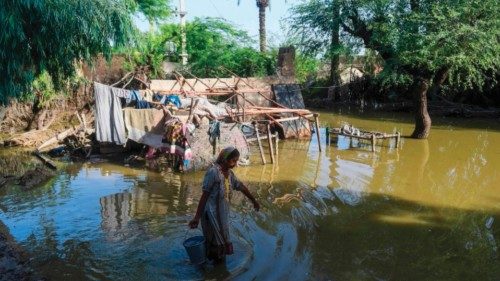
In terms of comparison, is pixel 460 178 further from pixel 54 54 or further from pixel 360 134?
pixel 54 54

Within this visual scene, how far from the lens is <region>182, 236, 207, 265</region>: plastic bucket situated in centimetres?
553

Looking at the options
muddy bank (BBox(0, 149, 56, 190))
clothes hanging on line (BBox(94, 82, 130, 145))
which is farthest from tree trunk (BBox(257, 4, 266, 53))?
muddy bank (BBox(0, 149, 56, 190))

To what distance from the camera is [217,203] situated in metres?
5.38

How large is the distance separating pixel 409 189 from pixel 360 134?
4.40 metres

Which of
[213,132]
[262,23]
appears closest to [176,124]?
[213,132]

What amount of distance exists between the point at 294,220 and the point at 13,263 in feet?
14.1

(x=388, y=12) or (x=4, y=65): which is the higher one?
(x=388, y=12)

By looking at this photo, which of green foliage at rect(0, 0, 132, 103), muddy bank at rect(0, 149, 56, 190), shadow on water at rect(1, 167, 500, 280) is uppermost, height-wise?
green foliage at rect(0, 0, 132, 103)

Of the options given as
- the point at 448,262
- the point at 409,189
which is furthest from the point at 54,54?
Result: the point at 409,189

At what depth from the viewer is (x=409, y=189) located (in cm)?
977

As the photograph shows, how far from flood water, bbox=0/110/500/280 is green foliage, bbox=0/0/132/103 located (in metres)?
2.53

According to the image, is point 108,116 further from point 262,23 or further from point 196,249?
point 262,23

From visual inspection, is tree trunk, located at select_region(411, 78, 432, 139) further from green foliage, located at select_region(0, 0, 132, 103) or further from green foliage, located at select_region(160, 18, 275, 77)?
green foliage, located at select_region(0, 0, 132, 103)

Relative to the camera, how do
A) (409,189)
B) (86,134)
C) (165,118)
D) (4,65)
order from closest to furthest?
(4,65) → (409,189) → (165,118) → (86,134)
